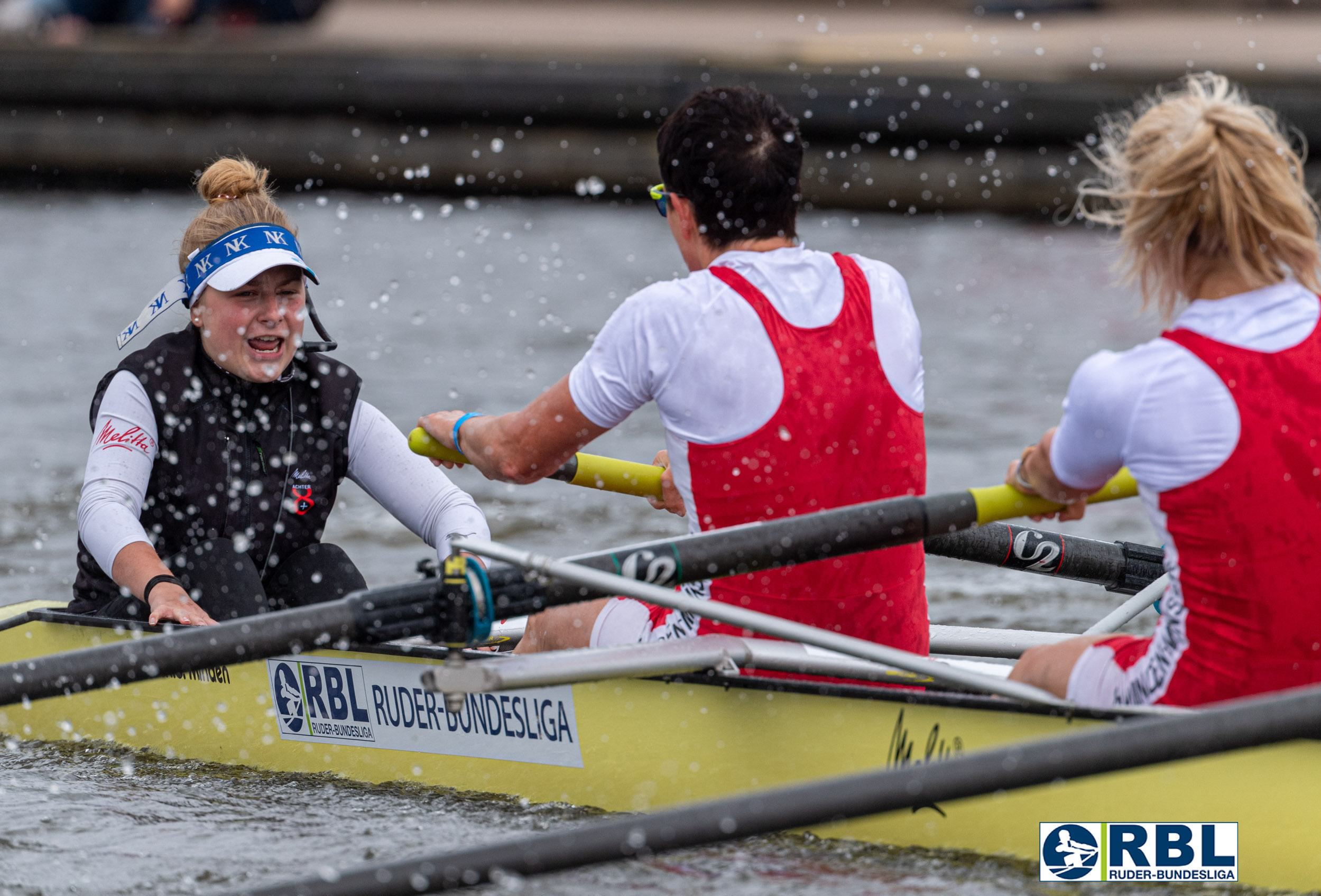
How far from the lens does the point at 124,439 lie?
3.95 m

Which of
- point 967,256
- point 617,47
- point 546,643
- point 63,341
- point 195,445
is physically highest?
point 617,47

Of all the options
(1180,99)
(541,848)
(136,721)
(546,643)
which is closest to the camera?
(541,848)

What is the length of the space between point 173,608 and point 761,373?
5.05ft

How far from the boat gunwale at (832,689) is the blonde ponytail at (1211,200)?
0.79m

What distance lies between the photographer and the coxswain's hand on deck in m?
3.72

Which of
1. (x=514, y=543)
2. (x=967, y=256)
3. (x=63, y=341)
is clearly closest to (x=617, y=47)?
(x=967, y=256)

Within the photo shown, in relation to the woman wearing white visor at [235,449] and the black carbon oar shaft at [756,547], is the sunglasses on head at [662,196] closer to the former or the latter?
the black carbon oar shaft at [756,547]


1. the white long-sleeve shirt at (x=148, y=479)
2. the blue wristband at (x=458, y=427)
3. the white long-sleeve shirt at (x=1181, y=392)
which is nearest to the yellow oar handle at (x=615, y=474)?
the white long-sleeve shirt at (x=148, y=479)

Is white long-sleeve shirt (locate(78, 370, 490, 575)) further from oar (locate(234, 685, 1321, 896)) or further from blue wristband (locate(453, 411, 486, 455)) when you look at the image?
oar (locate(234, 685, 1321, 896))

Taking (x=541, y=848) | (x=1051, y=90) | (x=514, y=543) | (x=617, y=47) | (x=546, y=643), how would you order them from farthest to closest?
(x=617, y=47) → (x=1051, y=90) → (x=514, y=543) → (x=546, y=643) → (x=541, y=848)

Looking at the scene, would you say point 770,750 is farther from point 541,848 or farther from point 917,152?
point 917,152

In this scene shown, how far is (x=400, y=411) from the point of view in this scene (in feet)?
31.0

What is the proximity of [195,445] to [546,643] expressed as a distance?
103cm

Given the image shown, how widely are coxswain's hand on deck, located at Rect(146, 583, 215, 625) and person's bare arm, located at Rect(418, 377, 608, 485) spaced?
0.74m
